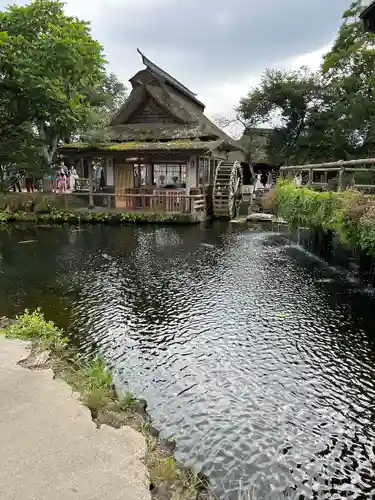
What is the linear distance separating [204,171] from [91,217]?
6.61 meters

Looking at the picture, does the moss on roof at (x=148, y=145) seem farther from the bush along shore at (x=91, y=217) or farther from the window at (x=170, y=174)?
the window at (x=170, y=174)

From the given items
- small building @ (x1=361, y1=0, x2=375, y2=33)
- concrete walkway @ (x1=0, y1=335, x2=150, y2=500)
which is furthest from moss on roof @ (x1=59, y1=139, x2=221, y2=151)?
concrete walkway @ (x1=0, y1=335, x2=150, y2=500)

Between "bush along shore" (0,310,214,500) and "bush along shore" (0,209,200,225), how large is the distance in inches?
426

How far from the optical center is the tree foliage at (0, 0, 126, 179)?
541 inches

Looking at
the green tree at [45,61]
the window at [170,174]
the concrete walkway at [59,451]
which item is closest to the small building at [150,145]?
the window at [170,174]

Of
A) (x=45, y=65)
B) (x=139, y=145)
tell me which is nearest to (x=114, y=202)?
(x=139, y=145)

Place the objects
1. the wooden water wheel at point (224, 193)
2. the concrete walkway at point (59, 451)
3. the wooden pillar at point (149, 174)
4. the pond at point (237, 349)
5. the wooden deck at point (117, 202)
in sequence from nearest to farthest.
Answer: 1. the concrete walkway at point (59, 451)
2. the pond at point (237, 349)
3. the wooden deck at point (117, 202)
4. the wooden water wheel at point (224, 193)
5. the wooden pillar at point (149, 174)

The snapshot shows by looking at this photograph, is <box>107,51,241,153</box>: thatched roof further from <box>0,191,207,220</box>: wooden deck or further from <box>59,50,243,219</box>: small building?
<box>0,191,207,220</box>: wooden deck

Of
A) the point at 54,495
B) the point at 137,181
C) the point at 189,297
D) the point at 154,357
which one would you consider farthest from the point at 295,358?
the point at 137,181

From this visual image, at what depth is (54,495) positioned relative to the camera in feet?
7.15

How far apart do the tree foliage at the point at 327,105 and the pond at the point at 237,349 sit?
15.1 m

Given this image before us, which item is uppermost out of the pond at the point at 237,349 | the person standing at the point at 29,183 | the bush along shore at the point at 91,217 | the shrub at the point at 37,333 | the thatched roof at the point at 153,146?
the thatched roof at the point at 153,146

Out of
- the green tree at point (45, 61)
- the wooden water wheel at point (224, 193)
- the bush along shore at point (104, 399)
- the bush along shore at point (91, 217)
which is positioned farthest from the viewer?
the wooden water wheel at point (224, 193)

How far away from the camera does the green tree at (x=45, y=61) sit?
13.7 metres
